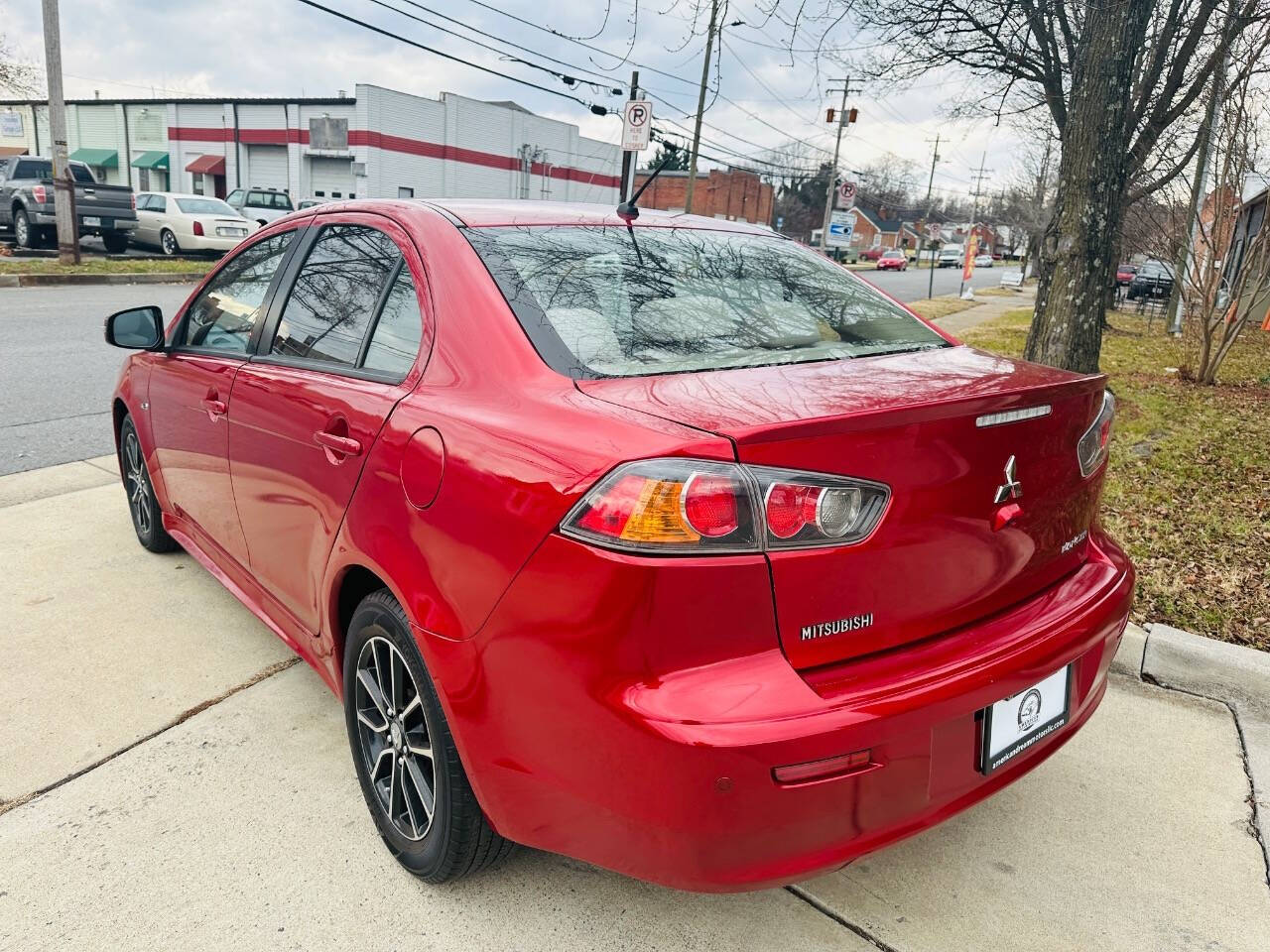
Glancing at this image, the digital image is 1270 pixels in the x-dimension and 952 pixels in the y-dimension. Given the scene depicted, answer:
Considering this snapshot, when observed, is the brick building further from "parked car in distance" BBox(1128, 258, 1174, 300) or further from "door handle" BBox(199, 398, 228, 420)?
"door handle" BBox(199, 398, 228, 420)

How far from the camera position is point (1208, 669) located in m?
3.27

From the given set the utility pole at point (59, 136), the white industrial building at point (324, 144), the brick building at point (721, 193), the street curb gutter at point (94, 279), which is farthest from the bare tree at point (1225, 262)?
the brick building at point (721, 193)

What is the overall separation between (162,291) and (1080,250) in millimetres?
14265

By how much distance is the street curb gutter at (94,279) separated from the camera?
14352mm

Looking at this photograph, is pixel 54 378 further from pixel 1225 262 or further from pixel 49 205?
pixel 49 205

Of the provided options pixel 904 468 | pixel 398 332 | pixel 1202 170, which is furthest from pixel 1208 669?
pixel 1202 170

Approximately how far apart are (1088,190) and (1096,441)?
415cm

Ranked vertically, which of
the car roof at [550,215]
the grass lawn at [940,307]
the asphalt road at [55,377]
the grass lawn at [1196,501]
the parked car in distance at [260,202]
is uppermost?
the parked car in distance at [260,202]

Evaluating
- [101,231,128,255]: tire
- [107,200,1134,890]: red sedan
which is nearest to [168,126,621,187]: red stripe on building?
[101,231,128,255]: tire

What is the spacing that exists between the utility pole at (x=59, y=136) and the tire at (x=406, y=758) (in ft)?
52.8

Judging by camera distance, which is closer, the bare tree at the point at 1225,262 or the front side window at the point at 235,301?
the front side window at the point at 235,301

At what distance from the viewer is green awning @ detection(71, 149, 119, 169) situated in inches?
1820

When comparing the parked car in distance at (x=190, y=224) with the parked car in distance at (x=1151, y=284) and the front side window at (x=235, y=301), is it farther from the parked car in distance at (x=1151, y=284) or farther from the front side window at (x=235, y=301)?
the parked car in distance at (x=1151, y=284)

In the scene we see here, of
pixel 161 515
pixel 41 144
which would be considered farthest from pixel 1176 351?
pixel 41 144
